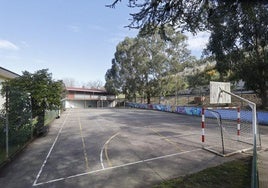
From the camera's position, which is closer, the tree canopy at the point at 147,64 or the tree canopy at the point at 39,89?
the tree canopy at the point at 39,89

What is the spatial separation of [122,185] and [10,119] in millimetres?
7029

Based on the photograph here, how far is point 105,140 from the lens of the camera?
12.3 metres

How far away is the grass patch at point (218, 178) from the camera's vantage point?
5.66 meters

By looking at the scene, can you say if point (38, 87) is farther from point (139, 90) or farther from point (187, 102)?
point (139, 90)

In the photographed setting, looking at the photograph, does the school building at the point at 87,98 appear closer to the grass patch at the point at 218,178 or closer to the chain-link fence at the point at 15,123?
the chain-link fence at the point at 15,123

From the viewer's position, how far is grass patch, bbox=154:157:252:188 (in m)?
5.66

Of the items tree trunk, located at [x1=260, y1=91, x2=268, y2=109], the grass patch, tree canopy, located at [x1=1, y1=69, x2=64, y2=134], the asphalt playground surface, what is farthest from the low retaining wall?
tree canopy, located at [x1=1, y1=69, x2=64, y2=134]

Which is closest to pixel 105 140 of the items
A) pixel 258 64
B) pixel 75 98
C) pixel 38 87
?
pixel 38 87

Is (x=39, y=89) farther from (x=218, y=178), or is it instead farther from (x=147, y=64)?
(x=147, y=64)

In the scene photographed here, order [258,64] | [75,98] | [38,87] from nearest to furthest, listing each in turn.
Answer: [38,87]
[258,64]
[75,98]

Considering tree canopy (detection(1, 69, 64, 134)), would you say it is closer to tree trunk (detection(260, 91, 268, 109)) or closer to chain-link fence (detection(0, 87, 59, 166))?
chain-link fence (detection(0, 87, 59, 166))

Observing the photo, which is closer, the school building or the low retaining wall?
the low retaining wall

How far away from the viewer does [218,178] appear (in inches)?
240

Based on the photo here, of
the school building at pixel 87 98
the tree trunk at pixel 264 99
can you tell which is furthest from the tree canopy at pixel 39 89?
the school building at pixel 87 98
